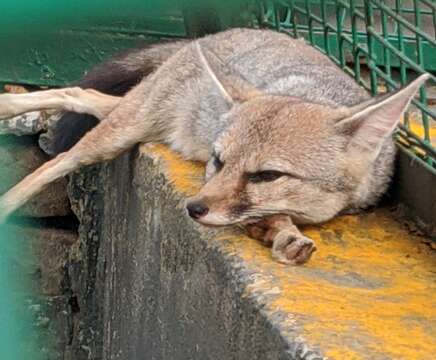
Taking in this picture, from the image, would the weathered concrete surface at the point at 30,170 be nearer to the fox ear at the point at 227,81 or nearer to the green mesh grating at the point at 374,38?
the green mesh grating at the point at 374,38

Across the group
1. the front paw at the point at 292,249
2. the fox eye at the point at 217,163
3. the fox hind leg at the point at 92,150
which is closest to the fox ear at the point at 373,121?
the fox eye at the point at 217,163

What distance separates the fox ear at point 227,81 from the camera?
4117 millimetres

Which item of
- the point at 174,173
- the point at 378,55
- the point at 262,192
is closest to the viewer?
the point at 262,192

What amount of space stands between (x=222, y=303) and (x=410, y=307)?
0.54 metres

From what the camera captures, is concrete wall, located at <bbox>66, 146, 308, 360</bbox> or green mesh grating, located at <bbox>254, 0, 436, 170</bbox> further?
green mesh grating, located at <bbox>254, 0, 436, 170</bbox>

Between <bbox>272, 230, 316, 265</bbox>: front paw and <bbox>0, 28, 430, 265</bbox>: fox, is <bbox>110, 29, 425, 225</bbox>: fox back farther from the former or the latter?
<bbox>272, 230, 316, 265</bbox>: front paw

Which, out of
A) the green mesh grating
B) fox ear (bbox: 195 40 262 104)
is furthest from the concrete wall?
the green mesh grating

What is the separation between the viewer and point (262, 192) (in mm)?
3619

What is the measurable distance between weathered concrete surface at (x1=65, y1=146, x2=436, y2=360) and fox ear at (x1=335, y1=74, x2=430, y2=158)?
0.85 ft

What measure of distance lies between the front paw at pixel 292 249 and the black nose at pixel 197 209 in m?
0.24

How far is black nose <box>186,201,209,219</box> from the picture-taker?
3.43 meters

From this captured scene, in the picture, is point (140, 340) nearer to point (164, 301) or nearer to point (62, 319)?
point (164, 301)

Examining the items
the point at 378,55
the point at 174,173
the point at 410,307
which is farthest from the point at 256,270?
the point at 378,55

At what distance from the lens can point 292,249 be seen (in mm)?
3262
